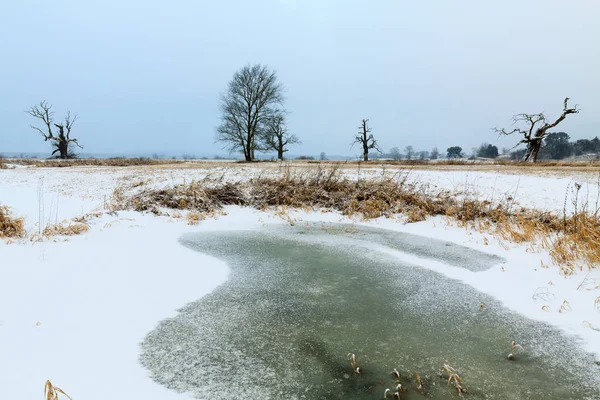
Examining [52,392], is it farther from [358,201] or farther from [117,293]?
[358,201]

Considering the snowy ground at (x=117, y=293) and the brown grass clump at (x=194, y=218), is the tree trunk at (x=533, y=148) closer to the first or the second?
the snowy ground at (x=117, y=293)

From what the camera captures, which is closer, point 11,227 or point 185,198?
point 11,227

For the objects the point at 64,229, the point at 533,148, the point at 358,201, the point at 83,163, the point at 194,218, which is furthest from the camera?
the point at 83,163

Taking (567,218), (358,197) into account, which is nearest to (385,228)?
(358,197)

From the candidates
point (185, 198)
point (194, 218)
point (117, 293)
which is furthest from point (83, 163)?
point (117, 293)

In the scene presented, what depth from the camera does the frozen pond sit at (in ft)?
8.82

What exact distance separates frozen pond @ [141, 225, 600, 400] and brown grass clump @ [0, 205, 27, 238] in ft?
13.1

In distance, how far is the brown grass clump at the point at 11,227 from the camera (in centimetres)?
613

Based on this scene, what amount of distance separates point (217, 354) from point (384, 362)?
1457 mm

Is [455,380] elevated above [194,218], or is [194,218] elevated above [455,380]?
[194,218]

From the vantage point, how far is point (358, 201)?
1096 cm

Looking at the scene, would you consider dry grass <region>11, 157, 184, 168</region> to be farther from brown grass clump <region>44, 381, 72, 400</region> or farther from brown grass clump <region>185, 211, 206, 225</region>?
brown grass clump <region>44, 381, 72, 400</region>

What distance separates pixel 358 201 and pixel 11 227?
843cm

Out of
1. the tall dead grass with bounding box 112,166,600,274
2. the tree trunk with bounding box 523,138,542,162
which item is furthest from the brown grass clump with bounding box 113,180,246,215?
the tree trunk with bounding box 523,138,542,162
